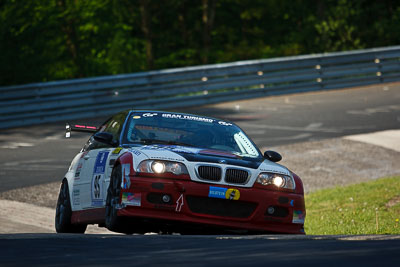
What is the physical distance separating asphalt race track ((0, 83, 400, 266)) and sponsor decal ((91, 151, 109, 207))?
143cm

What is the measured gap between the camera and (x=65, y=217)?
11.0 metres

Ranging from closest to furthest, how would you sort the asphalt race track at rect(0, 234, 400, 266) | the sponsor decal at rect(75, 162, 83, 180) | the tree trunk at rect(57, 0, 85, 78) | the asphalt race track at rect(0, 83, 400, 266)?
the asphalt race track at rect(0, 234, 400, 266), the asphalt race track at rect(0, 83, 400, 266), the sponsor decal at rect(75, 162, 83, 180), the tree trunk at rect(57, 0, 85, 78)

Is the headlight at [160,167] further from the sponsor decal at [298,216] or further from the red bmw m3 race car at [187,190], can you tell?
the sponsor decal at [298,216]

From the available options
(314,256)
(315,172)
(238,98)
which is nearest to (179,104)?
(238,98)

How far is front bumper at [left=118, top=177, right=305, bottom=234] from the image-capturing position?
9.19 metres

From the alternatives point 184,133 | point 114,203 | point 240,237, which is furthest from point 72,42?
point 240,237

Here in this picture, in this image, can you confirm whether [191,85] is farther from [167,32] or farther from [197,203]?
[167,32]

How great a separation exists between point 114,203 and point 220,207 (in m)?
1.02

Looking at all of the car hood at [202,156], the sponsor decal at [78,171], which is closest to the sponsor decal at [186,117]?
the car hood at [202,156]

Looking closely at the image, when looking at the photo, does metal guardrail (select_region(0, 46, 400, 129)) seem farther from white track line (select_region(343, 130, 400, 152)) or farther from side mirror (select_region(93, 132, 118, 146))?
side mirror (select_region(93, 132, 118, 146))

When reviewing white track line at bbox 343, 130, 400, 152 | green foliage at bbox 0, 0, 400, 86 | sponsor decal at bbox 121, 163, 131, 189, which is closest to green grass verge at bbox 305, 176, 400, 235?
sponsor decal at bbox 121, 163, 131, 189

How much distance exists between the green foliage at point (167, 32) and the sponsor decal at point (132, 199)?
16405 mm

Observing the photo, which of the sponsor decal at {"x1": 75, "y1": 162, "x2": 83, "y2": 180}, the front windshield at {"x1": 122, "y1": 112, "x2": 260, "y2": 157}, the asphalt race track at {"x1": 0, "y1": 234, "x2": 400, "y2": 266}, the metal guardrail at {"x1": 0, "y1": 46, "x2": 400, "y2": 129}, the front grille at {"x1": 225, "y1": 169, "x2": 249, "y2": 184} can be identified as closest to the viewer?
the asphalt race track at {"x1": 0, "y1": 234, "x2": 400, "y2": 266}

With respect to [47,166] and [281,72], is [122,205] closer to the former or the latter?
[47,166]
